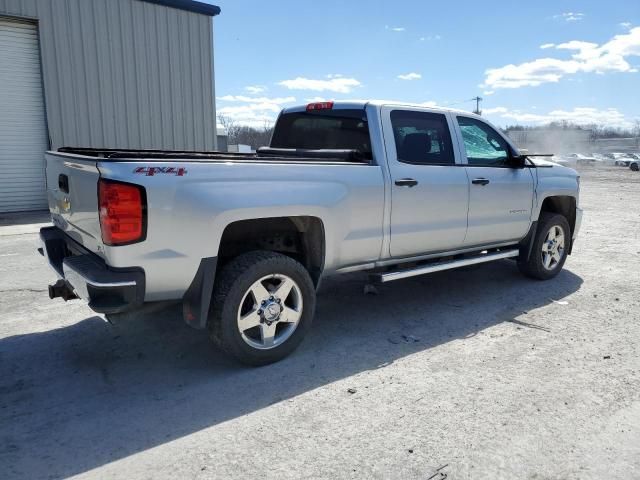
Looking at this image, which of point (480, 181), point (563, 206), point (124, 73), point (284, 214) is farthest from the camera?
point (124, 73)

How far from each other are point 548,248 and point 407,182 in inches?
108

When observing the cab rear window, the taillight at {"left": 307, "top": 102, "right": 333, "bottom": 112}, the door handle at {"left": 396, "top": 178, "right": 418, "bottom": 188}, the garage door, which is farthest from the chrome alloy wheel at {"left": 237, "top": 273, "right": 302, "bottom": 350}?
the garage door

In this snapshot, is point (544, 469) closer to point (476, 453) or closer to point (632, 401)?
point (476, 453)

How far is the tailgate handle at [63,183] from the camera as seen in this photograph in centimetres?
373

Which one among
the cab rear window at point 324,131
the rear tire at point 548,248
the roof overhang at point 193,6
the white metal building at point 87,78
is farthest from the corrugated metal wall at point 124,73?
the rear tire at point 548,248

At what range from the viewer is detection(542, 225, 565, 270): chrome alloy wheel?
616cm

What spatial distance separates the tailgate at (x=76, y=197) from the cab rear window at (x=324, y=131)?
2195 millimetres

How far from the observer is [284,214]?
12.1ft

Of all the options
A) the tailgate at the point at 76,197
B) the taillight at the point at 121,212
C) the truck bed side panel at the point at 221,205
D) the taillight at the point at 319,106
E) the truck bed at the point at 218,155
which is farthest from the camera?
the taillight at the point at 319,106

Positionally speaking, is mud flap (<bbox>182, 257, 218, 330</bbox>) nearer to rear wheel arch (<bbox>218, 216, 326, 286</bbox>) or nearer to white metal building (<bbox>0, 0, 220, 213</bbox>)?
rear wheel arch (<bbox>218, 216, 326, 286</bbox>)

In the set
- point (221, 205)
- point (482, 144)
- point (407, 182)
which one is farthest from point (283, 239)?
point (482, 144)

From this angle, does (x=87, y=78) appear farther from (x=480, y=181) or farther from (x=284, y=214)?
(x=284, y=214)

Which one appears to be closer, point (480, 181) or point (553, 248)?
point (480, 181)

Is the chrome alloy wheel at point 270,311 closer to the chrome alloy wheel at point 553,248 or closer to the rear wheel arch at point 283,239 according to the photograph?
the rear wheel arch at point 283,239
